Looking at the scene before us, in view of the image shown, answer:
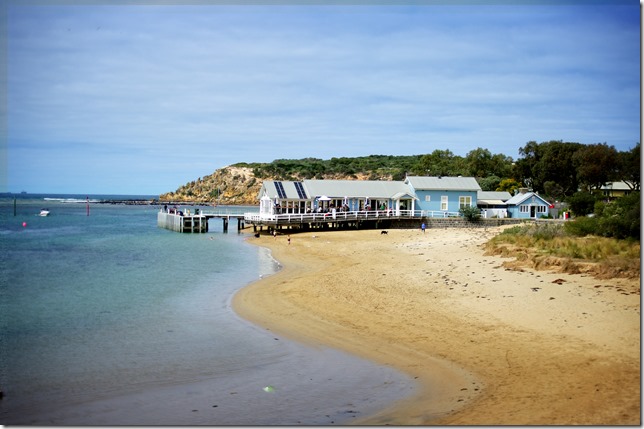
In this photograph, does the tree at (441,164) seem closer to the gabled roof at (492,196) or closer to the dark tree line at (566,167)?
the dark tree line at (566,167)

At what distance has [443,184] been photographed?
48.9m

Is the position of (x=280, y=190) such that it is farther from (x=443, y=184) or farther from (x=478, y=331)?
(x=478, y=331)

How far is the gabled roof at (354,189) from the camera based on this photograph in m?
47.7

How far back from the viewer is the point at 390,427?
302 inches

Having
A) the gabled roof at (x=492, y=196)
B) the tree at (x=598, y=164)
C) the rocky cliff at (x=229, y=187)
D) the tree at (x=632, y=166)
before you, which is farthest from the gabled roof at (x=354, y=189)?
the rocky cliff at (x=229, y=187)

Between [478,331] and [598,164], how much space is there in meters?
47.2

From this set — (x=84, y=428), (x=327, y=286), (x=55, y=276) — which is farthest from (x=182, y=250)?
(x=84, y=428)

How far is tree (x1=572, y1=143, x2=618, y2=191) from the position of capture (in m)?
52.7

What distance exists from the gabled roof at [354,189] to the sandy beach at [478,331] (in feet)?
81.3

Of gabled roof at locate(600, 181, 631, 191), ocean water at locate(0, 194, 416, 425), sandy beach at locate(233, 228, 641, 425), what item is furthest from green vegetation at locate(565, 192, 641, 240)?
gabled roof at locate(600, 181, 631, 191)

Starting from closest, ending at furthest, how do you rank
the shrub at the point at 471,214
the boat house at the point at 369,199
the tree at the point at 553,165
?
the shrub at the point at 471,214, the boat house at the point at 369,199, the tree at the point at 553,165

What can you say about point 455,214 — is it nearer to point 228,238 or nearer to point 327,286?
point 228,238

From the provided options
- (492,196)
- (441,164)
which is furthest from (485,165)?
(492,196)

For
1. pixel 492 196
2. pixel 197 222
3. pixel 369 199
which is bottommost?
pixel 197 222
